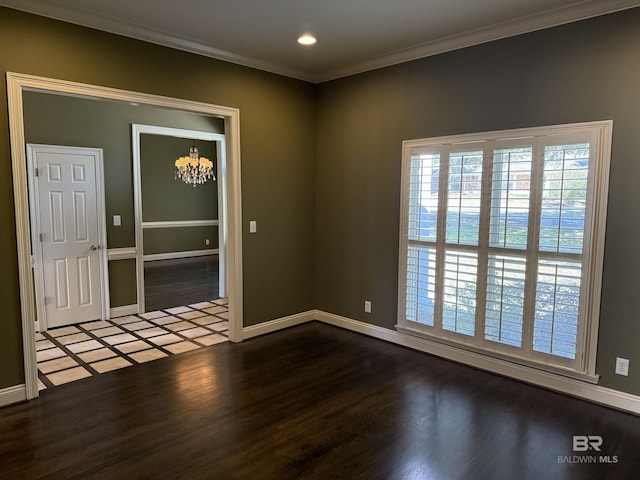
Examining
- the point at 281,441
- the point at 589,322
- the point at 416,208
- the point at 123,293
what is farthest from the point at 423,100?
the point at 123,293

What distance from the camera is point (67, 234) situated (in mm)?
4746

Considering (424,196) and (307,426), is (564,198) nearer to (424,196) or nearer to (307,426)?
(424,196)

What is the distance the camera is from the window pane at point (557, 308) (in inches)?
121

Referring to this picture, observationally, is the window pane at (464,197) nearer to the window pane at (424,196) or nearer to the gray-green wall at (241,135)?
the window pane at (424,196)

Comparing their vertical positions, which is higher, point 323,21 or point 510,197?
point 323,21

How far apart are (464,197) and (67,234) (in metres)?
4.27

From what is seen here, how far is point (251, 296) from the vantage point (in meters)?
4.44

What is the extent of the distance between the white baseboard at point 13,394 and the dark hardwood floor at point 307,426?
2.5 inches

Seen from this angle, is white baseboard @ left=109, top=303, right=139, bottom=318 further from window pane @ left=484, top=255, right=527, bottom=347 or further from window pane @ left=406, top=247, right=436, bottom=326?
window pane @ left=484, top=255, right=527, bottom=347

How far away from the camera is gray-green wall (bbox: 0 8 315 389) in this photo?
2.93 metres

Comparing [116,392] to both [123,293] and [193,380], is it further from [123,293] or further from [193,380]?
[123,293]

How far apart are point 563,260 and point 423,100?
A: 1838 millimetres

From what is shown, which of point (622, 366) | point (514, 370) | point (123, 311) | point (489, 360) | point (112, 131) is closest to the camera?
point (622, 366)

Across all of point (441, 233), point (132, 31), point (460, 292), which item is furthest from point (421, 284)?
point (132, 31)
